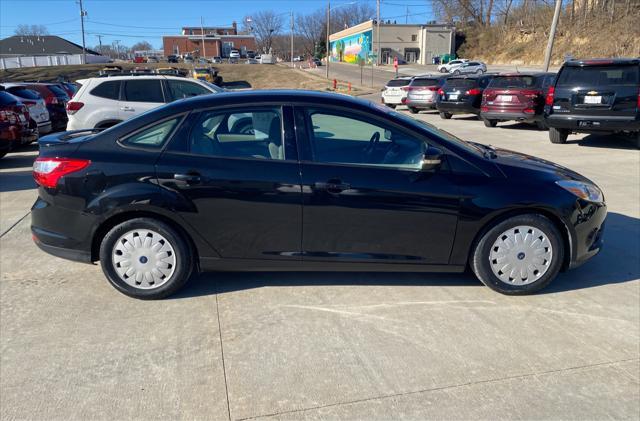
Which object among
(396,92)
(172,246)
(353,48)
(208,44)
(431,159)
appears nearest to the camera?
(431,159)

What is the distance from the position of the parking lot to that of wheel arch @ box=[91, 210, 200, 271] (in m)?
0.38

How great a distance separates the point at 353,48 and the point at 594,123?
8874 cm

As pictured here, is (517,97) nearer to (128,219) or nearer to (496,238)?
(496,238)

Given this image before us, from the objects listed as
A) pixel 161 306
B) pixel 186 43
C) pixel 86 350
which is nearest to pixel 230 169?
pixel 161 306

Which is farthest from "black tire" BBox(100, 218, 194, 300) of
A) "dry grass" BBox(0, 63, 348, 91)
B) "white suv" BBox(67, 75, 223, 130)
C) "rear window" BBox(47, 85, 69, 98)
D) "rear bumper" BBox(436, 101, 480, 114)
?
"dry grass" BBox(0, 63, 348, 91)

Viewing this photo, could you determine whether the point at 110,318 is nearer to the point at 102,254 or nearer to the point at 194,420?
the point at 102,254

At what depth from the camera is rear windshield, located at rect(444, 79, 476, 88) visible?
55.5ft

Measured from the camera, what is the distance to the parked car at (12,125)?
30.6 ft

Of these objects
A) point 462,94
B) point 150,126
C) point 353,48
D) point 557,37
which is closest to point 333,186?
point 150,126

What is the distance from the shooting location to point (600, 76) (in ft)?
33.4

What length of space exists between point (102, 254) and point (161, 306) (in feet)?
1.97

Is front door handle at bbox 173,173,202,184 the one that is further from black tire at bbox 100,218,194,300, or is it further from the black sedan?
black tire at bbox 100,218,194,300

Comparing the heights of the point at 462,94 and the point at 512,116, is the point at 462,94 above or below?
above

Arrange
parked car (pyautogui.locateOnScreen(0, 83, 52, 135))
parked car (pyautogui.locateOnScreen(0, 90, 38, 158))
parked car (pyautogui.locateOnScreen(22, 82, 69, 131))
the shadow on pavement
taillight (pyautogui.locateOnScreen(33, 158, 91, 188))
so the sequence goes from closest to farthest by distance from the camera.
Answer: taillight (pyautogui.locateOnScreen(33, 158, 91, 188)) → the shadow on pavement → parked car (pyautogui.locateOnScreen(0, 90, 38, 158)) → parked car (pyautogui.locateOnScreen(0, 83, 52, 135)) → parked car (pyautogui.locateOnScreen(22, 82, 69, 131))
